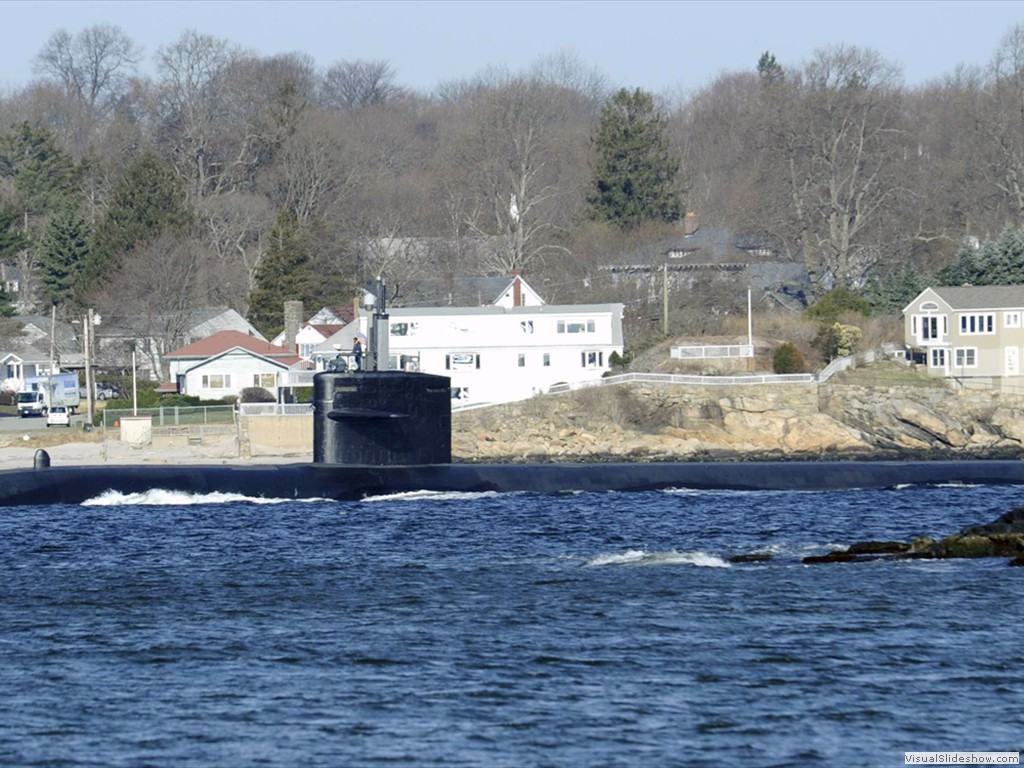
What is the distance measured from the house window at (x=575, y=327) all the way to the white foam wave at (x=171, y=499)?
115 ft

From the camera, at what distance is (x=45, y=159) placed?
335 feet

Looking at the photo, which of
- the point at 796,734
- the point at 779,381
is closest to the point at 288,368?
the point at 779,381

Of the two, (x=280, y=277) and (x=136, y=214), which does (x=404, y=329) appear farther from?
(x=136, y=214)

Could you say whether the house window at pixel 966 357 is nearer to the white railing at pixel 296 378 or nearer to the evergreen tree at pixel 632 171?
the white railing at pixel 296 378

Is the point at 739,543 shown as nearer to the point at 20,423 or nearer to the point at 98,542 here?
the point at 98,542

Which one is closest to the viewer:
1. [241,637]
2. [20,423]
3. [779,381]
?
[241,637]

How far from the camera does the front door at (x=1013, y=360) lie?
68.2 m

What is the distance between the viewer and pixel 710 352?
2515 inches

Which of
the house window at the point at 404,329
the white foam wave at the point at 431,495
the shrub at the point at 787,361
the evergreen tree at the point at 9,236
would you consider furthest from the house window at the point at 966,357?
the evergreen tree at the point at 9,236

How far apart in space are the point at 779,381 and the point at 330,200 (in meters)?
45.2

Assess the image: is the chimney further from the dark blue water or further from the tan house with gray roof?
the dark blue water

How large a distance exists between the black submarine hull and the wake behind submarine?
2 centimetres

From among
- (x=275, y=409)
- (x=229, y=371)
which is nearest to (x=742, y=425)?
(x=275, y=409)

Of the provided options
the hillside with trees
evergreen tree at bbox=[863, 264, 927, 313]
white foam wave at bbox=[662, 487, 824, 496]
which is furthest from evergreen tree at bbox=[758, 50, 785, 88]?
white foam wave at bbox=[662, 487, 824, 496]
